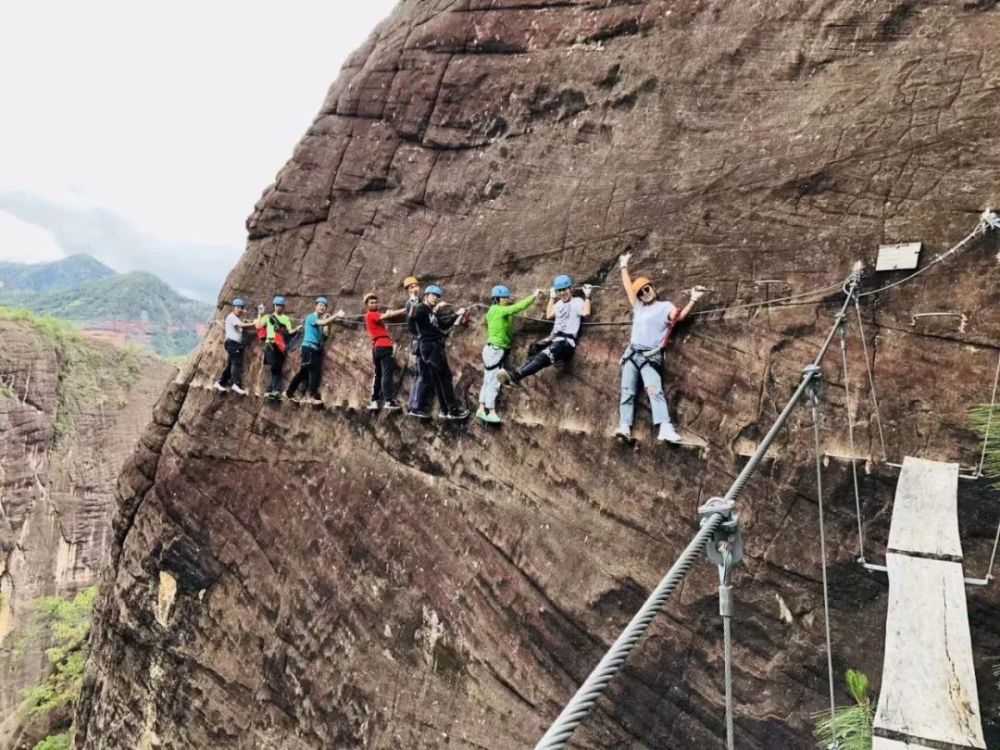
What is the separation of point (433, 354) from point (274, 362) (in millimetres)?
3909

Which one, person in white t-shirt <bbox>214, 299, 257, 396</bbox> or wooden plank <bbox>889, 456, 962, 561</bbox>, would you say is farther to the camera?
person in white t-shirt <bbox>214, 299, 257, 396</bbox>

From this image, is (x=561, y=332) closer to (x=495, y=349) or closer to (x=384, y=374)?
(x=495, y=349)

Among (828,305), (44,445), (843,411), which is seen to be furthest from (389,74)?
(44,445)

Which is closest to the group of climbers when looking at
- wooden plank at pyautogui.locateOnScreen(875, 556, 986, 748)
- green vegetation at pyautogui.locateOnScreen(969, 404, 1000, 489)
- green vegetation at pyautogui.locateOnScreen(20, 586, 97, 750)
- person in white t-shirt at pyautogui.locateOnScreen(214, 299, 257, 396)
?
person in white t-shirt at pyautogui.locateOnScreen(214, 299, 257, 396)

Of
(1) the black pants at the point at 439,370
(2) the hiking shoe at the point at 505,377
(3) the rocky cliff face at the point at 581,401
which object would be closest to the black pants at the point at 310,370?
(3) the rocky cliff face at the point at 581,401

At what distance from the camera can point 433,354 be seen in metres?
9.16

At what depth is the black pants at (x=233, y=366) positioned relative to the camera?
1241 centimetres

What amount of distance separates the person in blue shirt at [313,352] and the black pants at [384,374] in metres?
1.28

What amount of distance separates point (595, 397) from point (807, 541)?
8.67 ft

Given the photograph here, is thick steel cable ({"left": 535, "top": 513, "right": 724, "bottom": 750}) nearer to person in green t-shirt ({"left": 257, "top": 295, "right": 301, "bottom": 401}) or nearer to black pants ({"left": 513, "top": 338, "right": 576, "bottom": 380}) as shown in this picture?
black pants ({"left": 513, "top": 338, "right": 576, "bottom": 380})

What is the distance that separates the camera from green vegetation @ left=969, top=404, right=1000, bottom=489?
5.51m

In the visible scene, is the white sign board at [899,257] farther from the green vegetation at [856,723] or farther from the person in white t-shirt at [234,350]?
the person in white t-shirt at [234,350]

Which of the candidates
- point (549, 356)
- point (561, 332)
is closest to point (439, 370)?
point (549, 356)

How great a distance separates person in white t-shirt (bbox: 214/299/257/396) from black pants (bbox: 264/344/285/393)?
0.84 metres
